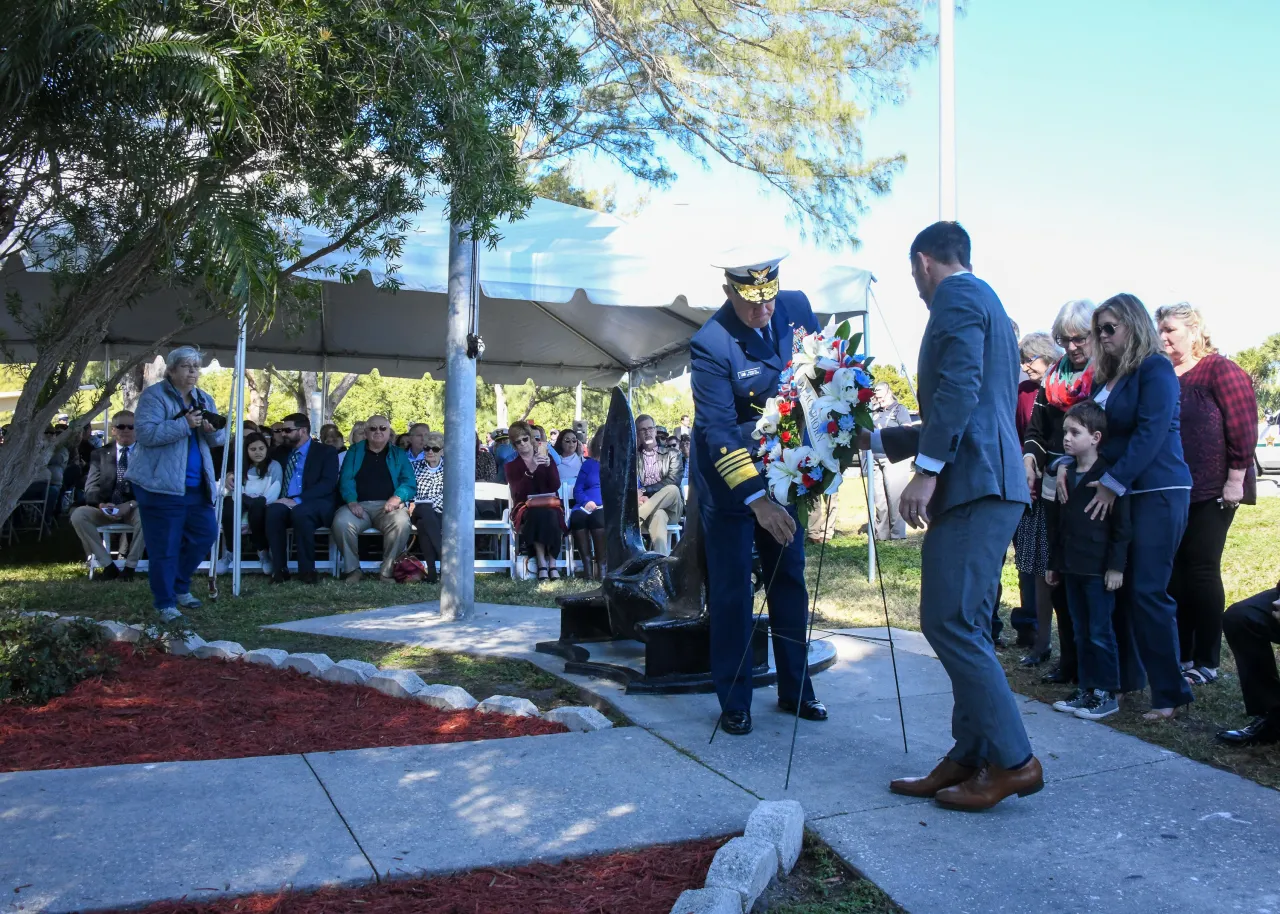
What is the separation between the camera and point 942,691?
535 centimetres

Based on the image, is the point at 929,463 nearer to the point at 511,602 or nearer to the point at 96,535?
the point at 511,602

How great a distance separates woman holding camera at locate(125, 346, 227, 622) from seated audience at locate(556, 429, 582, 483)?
4.71 meters

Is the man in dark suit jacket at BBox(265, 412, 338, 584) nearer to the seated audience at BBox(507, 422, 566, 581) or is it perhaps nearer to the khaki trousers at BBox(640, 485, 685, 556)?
the seated audience at BBox(507, 422, 566, 581)

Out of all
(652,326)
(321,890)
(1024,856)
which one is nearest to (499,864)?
(321,890)

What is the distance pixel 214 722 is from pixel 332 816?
155 cm

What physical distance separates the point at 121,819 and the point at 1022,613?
550cm

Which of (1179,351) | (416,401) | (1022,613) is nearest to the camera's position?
(1179,351)

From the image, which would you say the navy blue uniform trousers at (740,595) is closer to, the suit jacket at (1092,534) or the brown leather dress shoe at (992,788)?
the brown leather dress shoe at (992,788)

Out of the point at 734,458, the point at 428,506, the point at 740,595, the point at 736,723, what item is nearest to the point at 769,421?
the point at 734,458

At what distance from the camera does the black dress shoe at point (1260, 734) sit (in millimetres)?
4262

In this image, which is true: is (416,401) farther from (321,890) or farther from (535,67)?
(321,890)

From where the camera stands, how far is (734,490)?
4301 millimetres

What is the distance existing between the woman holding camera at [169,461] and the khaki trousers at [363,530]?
2.41 m

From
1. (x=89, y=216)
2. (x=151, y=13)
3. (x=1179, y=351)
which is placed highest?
(x=151, y=13)
